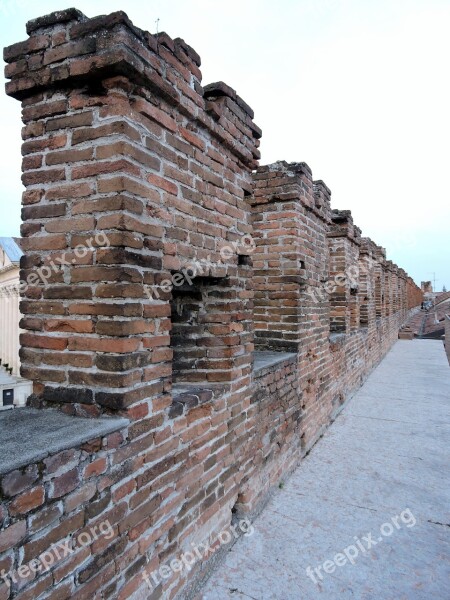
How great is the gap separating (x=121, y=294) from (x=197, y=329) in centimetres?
105

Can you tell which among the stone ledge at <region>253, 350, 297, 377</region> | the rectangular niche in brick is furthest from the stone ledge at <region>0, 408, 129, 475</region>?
the stone ledge at <region>253, 350, 297, 377</region>

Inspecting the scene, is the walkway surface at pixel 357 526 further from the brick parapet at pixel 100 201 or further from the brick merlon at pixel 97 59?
the brick merlon at pixel 97 59

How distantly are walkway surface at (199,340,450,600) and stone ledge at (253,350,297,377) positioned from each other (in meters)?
1.11

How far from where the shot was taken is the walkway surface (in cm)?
231

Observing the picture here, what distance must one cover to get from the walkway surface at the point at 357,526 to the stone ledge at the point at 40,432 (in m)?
1.36

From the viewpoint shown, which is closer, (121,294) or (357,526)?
(121,294)

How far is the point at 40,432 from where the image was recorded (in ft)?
5.07

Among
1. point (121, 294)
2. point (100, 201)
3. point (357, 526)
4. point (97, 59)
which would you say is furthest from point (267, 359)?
point (97, 59)

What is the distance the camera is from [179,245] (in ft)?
6.91

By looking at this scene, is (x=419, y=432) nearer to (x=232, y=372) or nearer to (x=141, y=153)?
(x=232, y=372)

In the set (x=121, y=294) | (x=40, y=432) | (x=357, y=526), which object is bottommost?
(x=357, y=526)

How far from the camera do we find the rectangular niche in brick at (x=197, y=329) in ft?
8.71

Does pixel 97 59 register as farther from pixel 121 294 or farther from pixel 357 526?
pixel 357 526

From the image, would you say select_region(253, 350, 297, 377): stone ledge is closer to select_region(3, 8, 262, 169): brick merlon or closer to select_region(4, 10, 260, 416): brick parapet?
select_region(4, 10, 260, 416): brick parapet
